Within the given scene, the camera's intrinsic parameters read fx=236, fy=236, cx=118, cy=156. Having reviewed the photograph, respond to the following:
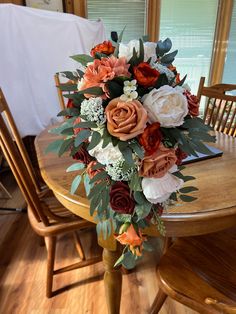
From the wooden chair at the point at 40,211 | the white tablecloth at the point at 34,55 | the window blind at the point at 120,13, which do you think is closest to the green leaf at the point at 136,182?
the wooden chair at the point at 40,211

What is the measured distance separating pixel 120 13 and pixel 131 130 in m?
2.83

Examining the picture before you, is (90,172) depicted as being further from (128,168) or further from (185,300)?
(185,300)

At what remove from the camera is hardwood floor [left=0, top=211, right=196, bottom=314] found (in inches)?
49.4

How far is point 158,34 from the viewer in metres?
2.96

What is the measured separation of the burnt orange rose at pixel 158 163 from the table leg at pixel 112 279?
50 centimetres

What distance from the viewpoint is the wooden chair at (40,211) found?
1.04 metres

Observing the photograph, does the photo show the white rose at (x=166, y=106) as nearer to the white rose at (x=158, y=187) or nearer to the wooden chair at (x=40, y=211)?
the white rose at (x=158, y=187)

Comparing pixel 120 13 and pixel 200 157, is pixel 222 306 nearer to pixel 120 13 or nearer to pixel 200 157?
pixel 200 157

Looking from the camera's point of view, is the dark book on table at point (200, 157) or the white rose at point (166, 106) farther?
the dark book on table at point (200, 157)

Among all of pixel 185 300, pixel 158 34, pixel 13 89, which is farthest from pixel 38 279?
pixel 158 34

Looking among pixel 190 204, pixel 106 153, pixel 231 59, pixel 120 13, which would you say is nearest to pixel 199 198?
pixel 190 204

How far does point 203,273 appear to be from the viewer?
87cm

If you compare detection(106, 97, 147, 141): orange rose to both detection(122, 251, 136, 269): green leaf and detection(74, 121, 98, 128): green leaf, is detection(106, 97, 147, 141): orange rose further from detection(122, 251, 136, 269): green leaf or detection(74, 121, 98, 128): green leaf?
detection(122, 251, 136, 269): green leaf

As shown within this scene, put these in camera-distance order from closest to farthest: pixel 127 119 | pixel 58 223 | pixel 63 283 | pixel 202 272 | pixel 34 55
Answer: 1. pixel 127 119
2. pixel 202 272
3. pixel 58 223
4. pixel 63 283
5. pixel 34 55
